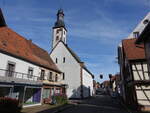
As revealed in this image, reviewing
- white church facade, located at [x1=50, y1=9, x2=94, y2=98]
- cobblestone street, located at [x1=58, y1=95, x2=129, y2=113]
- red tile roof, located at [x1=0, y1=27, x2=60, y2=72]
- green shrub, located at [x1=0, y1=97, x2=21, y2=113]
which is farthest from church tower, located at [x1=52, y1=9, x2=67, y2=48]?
green shrub, located at [x1=0, y1=97, x2=21, y2=113]

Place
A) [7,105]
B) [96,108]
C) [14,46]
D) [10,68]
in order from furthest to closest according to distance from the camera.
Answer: [14,46], [96,108], [10,68], [7,105]

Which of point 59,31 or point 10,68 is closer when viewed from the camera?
point 10,68

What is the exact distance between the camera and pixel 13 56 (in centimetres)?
1432

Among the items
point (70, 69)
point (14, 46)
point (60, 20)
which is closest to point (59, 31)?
point (60, 20)

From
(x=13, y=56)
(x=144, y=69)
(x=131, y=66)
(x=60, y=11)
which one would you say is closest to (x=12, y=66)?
(x=13, y=56)

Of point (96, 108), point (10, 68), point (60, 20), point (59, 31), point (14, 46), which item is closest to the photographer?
point (10, 68)

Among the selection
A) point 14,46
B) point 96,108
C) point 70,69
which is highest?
point 14,46

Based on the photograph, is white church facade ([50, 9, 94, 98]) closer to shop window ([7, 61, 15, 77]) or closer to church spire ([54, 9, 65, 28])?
church spire ([54, 9, 65, 28])

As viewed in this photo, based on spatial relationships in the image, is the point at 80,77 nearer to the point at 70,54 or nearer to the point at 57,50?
the point at 70,54

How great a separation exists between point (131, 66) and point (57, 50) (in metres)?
19.1

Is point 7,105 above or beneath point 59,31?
beneath

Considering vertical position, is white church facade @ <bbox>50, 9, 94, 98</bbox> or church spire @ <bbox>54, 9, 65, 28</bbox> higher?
church spire @ <bbox>54, 9, 65, 28</bbox>

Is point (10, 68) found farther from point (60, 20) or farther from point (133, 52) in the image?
point (60, 20)

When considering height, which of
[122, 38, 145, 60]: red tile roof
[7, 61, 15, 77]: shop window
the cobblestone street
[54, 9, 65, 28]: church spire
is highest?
[54, 9, 65, 28]: church spire
